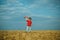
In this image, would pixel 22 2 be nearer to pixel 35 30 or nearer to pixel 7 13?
pixel 7 13

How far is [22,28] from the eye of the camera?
366 cm

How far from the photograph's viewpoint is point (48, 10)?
3.71 meters

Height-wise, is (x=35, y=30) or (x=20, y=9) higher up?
(x=20, y=9)

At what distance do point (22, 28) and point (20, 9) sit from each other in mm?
462

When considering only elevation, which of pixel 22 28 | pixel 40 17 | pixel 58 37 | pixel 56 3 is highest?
pixel 56 3

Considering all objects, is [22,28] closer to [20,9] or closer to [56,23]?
[20,9]

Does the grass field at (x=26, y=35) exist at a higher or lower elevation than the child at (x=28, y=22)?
lower

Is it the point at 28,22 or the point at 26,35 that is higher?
the point at 28,22

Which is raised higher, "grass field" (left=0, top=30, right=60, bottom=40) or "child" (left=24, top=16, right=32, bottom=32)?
"child" (left=24, top=16, right=32, bottom=32)

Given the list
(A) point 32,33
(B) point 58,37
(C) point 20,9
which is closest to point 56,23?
(B) point 58,37

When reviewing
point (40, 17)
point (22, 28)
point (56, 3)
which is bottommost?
point (22, 28)

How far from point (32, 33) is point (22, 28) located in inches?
10.5

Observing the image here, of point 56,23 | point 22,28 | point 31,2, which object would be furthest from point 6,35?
point 56,23

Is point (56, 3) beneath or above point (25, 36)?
above
